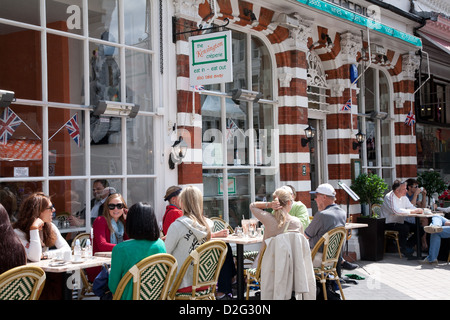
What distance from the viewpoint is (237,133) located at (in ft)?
32.3

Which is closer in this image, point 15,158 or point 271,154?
point 15,158

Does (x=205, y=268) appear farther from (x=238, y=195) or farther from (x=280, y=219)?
(x=238, y=195)

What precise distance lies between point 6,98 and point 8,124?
0.36 meters

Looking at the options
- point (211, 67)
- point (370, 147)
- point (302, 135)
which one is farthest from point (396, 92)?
point (211, 67)

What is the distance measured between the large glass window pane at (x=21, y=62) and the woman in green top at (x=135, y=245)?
9.67ft

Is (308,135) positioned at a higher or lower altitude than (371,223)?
higher

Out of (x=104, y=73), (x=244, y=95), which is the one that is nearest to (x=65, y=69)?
(x=104, y=73)

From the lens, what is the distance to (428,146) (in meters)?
15.7

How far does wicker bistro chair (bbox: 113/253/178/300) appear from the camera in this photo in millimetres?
4234

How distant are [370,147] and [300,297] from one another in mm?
8480

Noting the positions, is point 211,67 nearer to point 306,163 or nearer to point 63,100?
point 63,100

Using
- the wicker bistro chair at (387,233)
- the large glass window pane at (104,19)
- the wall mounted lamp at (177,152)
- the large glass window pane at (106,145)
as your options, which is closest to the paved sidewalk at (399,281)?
the wicker bistro chair at (387,233)

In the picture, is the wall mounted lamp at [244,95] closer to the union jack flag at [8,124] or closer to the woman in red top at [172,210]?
the woman in red top at [172,210]
